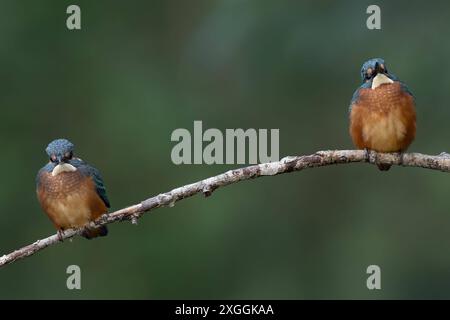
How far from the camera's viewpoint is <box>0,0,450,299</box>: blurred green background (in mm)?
15094

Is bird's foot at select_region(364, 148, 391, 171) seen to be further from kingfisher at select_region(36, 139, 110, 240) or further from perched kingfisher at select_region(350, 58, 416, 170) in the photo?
kingfisher at select_region(36, 139, 110, 240)

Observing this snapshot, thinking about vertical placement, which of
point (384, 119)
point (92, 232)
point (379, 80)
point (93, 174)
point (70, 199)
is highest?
point (379, 80)

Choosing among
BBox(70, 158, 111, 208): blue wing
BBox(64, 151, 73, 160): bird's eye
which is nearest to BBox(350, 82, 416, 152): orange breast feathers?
BBox(70, 158, 111, 208): blue wing

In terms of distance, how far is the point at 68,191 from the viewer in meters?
8.48

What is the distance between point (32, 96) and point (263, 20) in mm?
3834

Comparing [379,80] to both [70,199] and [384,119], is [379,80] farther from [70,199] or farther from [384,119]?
[70,199]

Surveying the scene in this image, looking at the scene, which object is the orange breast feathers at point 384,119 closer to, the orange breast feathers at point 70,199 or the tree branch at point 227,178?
the tree branch at point 227,178

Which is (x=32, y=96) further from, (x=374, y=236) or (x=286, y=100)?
(x=374, y=236)

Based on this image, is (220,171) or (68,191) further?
(220,171)

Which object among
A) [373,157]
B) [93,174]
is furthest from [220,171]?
[373,157]

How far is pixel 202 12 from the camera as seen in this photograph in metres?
16.7

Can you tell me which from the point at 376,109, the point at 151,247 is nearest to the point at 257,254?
the point at 151,247

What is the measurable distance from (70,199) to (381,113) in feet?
7.46

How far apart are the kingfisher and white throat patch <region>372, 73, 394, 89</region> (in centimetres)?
211
